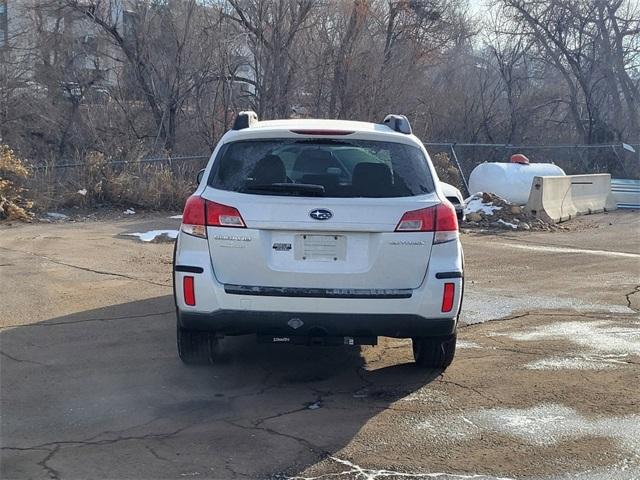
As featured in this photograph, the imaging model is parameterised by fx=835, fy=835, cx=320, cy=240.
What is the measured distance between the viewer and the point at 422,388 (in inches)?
231

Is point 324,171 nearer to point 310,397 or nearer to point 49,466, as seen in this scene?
point 310,397

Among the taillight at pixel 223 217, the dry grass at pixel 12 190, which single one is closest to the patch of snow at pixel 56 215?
the dry grass at pixel 12 190

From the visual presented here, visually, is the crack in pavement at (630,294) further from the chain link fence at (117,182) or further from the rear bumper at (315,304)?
the chain link fence at (117,182)

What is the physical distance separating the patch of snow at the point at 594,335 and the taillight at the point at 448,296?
6.64ft

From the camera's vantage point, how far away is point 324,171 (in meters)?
5.91

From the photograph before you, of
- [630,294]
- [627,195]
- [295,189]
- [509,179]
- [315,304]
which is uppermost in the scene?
[295,189]

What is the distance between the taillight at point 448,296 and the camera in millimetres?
5531

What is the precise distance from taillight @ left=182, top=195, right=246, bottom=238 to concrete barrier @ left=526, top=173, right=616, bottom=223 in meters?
12.7

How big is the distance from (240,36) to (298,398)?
16.9 metres

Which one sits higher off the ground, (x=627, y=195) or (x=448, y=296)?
(x=448, y=296)

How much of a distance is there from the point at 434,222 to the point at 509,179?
13.3m

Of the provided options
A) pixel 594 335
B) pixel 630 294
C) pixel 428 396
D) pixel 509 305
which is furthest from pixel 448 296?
pixel 630 294

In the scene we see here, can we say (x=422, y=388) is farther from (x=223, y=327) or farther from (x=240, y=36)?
(x=240, y=36)

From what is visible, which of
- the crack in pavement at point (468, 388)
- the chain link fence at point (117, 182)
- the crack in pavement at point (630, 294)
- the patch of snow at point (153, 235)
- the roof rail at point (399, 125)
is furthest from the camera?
the chain link fence at point (117, 182)
